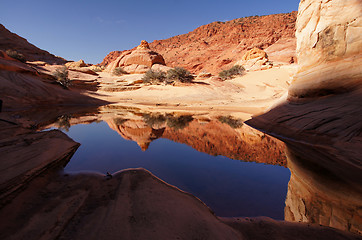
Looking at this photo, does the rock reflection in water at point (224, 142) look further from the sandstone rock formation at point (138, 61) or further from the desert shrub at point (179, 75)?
the sandstone rock formation at point (138, 61)

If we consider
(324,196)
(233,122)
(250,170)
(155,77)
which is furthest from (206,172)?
(155,77)

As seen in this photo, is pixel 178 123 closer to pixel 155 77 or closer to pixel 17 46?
pixel 155 77

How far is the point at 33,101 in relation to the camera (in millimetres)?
10383

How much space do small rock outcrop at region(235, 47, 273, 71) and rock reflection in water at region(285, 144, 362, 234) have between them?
2808cm

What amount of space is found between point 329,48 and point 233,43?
5753 cm

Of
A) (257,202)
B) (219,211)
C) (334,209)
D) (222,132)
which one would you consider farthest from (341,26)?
(219,211)

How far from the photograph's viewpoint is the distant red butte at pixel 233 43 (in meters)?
43.0

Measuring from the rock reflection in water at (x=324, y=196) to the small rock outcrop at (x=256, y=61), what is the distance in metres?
28.1

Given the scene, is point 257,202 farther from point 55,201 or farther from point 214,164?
point 55,201

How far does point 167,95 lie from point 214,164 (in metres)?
13.8

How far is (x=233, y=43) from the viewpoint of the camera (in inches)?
2164

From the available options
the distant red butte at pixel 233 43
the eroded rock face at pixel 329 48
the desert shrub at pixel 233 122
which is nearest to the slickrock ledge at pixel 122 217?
the eroded rock face at pixel 329 48

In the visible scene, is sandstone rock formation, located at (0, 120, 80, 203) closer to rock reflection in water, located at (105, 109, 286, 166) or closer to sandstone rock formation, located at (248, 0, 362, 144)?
rock reflection in water, located at (105, 109, 286, 166)

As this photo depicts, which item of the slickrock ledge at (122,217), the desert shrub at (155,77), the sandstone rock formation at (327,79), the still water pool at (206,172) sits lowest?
the still water pool at (206,172)
